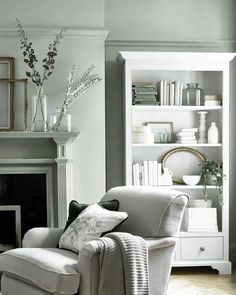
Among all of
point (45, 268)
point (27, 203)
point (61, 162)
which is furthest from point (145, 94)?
point (45, 268)

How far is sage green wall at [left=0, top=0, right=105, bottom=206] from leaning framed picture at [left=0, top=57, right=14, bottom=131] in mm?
56

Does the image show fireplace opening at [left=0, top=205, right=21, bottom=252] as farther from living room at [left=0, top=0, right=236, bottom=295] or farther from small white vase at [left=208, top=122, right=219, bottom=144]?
small white vase at [left=208, top=122, right=219, bottom=144]

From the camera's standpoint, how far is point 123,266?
3.76m

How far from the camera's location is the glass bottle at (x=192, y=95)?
229 inches

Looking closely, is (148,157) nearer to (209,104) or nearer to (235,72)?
(209,104)

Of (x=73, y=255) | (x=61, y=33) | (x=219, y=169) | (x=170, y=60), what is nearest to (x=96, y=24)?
(x=61, y=33)

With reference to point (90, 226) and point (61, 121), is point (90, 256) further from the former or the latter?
point (61, 121)

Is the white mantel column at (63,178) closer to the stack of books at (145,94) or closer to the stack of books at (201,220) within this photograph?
the stack of books at (145,94)

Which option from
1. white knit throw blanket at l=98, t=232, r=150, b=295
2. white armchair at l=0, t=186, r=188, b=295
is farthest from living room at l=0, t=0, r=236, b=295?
white knit throw blanket at l=98, t=232, r=150, b=295

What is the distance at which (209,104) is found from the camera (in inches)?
228

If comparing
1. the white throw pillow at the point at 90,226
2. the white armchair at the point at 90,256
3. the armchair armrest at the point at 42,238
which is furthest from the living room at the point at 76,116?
the white throw pillow at the point at 90,226

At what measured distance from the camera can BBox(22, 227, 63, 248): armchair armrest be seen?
4426 millimetres

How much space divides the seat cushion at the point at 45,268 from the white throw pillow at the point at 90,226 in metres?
0.08

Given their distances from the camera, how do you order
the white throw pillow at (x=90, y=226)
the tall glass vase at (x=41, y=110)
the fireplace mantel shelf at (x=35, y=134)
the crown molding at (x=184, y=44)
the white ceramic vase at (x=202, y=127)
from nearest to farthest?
1. the white throw pillow at (x=90, y=226)
2. the fireplace mantel shelf at (x=35, y=134)
3. the tall glass vase at (x=41, y=110)
4. the white ceramic vase at (x=202, y=127)
5. the crown molding at (x=184, y=44)
